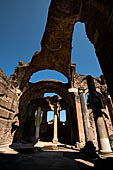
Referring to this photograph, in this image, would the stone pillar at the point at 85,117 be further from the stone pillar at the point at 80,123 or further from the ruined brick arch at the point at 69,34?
the ruined brick arch at the point at 69,34

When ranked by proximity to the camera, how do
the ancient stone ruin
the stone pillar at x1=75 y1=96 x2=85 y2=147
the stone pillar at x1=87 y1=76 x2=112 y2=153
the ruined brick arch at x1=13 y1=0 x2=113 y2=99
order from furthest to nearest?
the stone pillar at x1=75 y1=96 x2=85 y2=147 < the stone pillar at x1=87 y1=76 x2=112 y2=153 < the ancient stone ruin < the ruined brick arch at x1=13 y1=0 x2=113 y2=99

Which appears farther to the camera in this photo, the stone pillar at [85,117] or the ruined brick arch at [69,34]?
the stone pillar at [85,117]

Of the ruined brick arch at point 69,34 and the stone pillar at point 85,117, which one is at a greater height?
the ruined brick arch at point 69,34

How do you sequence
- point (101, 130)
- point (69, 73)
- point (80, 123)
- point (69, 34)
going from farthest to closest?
point (69, 73) < point (80, 123) < point (101, 130) < point (69, 34)

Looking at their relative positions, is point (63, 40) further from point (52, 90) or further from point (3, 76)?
point (52, 90)

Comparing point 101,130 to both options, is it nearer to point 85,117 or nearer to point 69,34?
point 85,117

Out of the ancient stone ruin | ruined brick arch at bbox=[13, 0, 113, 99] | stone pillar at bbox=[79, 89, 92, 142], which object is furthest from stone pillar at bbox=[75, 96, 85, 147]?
ruined brick arch at bbox=[13, 0, 113, 99]

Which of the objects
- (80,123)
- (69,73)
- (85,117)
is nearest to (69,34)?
(69,73)

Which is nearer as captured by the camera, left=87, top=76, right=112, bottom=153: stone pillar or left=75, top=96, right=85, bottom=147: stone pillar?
left=87, top=76, right=112, bottom=153: stone pillar

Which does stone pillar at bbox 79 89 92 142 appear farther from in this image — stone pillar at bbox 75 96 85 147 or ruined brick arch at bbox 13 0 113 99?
ruined brick arch at bbox 13 0 113 99

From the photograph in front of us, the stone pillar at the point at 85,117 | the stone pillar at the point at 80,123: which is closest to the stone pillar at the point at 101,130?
the stone pillar at the point at 85,117

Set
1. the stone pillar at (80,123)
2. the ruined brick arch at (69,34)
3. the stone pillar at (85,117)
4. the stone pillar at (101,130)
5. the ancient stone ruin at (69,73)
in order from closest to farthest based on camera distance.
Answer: the ruined brick arch at (69,34)
the ancient stone ruin at (69,73)
the stone pillar at (101,130)
the stone pillar at (85,117)
the stone pillar at (80,123)

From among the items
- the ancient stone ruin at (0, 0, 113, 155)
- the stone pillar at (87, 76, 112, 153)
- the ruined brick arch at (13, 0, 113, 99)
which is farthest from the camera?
the stone pillar at (87, 76, 112, 153)

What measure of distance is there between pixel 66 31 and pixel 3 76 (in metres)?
4.74
